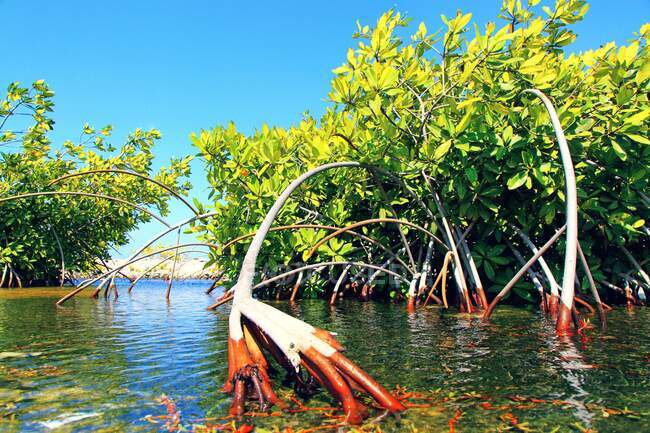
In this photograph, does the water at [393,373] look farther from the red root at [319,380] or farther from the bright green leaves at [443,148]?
the bright green leaves at [443,148]

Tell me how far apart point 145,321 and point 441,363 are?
5326mm

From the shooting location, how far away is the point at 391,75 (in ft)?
22.1

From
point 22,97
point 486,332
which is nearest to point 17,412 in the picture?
point 486,332

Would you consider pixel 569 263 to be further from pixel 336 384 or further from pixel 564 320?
pixel 336 384

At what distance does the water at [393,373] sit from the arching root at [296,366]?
0.16m

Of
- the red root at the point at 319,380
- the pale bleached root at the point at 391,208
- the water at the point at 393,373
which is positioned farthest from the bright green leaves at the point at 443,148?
the red root at the point at 319,380

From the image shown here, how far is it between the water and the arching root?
0.51 feet

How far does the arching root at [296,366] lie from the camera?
2.72 metres

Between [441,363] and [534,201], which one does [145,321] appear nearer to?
[441,363]

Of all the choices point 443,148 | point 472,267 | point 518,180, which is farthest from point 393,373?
point 472,267

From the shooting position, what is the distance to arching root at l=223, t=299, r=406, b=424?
272cm

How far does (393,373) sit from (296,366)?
3.92ft

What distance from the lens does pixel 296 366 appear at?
2.91 m

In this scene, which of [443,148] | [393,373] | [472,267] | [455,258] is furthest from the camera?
[472,267]
